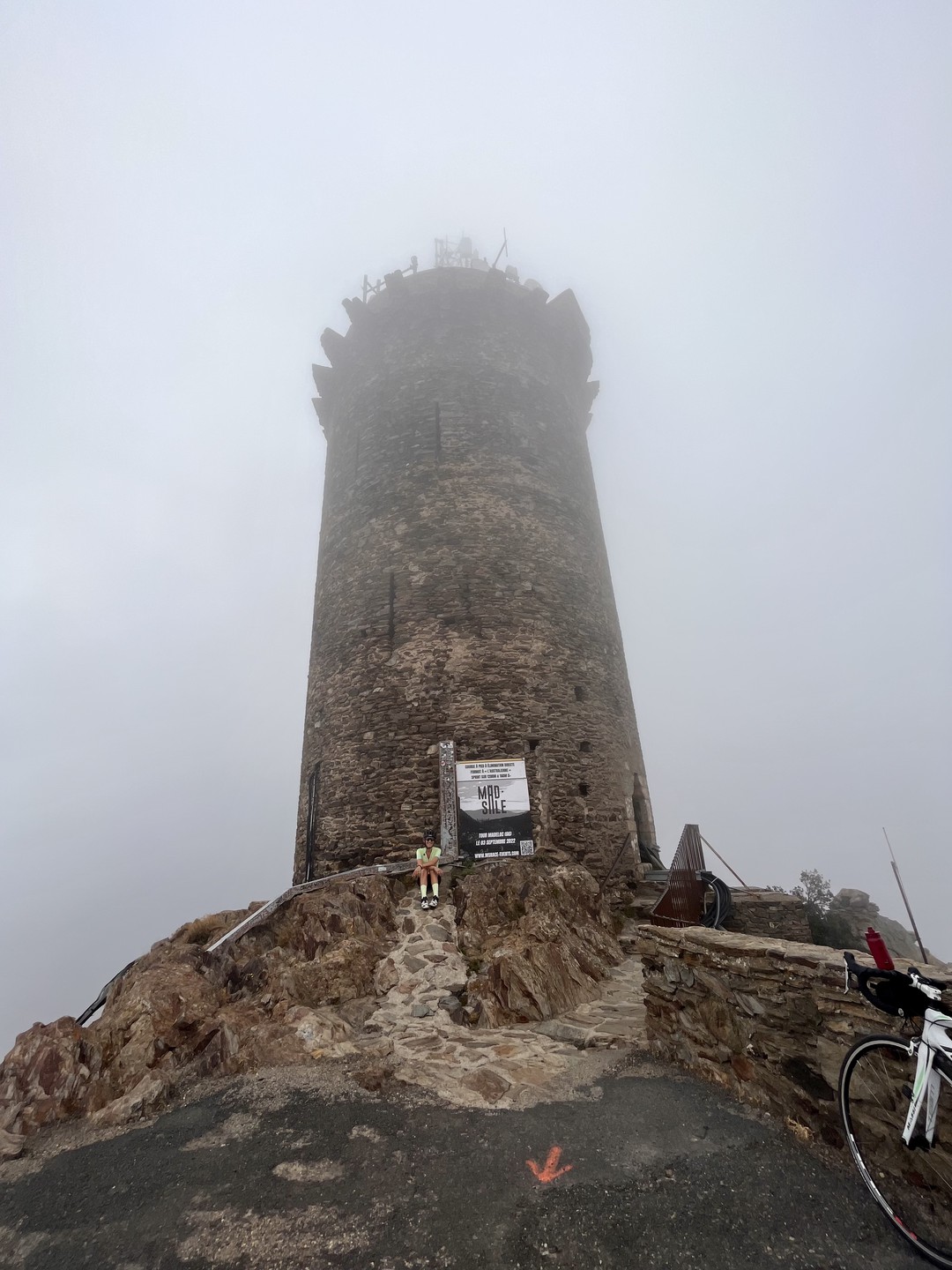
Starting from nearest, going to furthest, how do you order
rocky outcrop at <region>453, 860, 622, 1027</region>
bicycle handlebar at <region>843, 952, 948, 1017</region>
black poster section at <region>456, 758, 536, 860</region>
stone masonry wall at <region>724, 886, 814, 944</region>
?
1. bicycle handlebar at <region>843, 952, 948, 1017</region>
2. rocky outcrop at <region>453, 860, 622, 1027</region>
3. black poster section at <region>456, 758, 536, 860</region>
4. stone masonry wall at <region>724, 886, 814, 944</region>

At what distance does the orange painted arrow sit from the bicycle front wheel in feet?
5.43

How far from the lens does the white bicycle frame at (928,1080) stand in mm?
2900

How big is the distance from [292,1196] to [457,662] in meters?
8.40

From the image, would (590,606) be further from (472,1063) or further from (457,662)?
(472,1063)

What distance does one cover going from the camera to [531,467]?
45.9ft

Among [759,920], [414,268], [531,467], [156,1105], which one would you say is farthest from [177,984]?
[414,268]

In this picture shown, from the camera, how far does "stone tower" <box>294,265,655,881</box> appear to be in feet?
36.2

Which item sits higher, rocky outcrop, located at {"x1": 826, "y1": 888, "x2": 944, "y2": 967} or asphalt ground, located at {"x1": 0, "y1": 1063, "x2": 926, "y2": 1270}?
asphalt ground, located at {"x1": 0, "y1": 1063, "x2": 926, "y2": 1270}

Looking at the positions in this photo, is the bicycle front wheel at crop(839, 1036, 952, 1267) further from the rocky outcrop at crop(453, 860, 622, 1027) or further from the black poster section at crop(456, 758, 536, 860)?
the black poster section at crop(456, 758, 536, 860)

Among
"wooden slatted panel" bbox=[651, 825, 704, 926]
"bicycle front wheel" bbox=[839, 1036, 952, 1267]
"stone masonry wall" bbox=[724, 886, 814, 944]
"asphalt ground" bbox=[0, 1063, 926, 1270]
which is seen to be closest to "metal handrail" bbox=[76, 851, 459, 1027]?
"wooden slatted panel" bbox=[651, 825, 704, 926]

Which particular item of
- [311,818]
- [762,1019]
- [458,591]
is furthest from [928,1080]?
Result: [311,818]

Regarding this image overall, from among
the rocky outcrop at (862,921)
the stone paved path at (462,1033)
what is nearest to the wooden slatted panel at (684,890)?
the stone paved path at (462,1033)

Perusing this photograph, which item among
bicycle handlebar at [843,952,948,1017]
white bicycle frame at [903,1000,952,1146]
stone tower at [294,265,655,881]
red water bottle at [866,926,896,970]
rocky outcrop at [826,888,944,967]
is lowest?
rocky outcrop at [826,888,944,967]

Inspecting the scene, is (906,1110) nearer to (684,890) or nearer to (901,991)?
(901,991)
